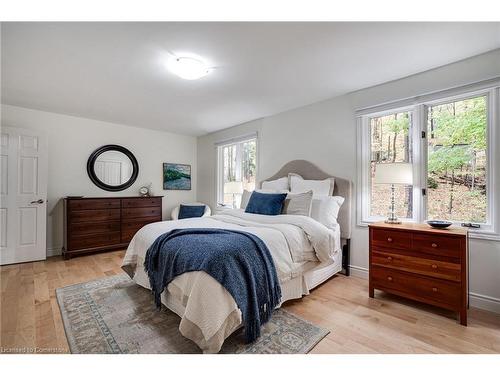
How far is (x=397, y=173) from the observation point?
2.40m

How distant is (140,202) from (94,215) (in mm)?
728

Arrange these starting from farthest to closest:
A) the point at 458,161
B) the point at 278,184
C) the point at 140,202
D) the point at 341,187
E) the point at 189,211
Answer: the point at 189,211 < the point at 140,202 < the point at 278,184 < the point at 341,187 < the point at 458,161

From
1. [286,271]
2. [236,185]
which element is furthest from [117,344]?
[236,185]

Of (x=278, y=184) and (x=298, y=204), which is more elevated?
(x=278, y=184)

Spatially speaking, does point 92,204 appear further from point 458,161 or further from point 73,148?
point 458,161

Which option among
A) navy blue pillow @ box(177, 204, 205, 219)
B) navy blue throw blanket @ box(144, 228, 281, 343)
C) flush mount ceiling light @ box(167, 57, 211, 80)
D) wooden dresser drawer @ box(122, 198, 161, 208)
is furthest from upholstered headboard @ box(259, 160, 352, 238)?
wooden dresser drawer @ box(122, 198, 161, 208)

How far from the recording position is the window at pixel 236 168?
436 centimetres

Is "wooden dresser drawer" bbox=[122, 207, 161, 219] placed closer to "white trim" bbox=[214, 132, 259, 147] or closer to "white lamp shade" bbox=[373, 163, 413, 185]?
"white trim" bbox=[214, 132, 259, 147]

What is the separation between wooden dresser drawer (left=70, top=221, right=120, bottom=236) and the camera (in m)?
3.62

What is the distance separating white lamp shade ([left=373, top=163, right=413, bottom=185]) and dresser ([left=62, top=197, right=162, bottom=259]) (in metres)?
3.79

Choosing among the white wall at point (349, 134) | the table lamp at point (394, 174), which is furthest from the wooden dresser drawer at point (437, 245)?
the white wall at point (349, 134)

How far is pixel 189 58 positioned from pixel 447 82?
2.52 m

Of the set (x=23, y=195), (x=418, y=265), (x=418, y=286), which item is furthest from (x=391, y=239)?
(x=23, y=195)

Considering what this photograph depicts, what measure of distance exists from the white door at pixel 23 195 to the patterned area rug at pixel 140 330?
1.68m
